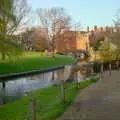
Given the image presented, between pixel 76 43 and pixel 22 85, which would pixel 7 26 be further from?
pixel 76 43

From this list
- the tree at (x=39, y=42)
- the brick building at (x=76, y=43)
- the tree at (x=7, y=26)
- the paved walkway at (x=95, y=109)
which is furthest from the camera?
the brick building at (x=76, y=43)

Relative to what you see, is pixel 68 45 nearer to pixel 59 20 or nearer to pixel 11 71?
pixel 59 20

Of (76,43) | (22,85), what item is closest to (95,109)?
(22,85)

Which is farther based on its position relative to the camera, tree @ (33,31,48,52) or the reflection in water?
tree @ (33,31,48,52)

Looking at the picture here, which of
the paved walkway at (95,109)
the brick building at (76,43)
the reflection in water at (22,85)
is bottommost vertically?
the reflection in water at (22,85)

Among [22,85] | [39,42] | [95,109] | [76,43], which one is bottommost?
[22,85]

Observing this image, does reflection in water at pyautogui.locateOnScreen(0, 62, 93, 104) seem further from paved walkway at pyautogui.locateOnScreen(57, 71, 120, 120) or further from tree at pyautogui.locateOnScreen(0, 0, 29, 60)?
paved walkway at pyautogui.locateOnScreen(57, 71, 120, 120)

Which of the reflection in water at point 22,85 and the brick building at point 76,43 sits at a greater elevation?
the brick building at point 76,43

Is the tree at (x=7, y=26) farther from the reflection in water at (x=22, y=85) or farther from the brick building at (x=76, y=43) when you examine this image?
the brick building at (x=76, y=43)

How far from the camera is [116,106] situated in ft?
40.0

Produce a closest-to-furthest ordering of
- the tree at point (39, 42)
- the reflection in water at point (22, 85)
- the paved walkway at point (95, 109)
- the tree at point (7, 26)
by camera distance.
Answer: the paved walkway at point (95, 109) → the reflection in water at point (22, 85) → the tree at point (7, 26) → the tree at point (39, 42)

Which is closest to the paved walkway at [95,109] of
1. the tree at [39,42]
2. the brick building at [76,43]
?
the tree at [39,42]

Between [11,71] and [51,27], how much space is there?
147ft

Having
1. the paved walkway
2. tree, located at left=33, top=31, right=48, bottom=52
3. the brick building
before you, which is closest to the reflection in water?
the paved walkway
